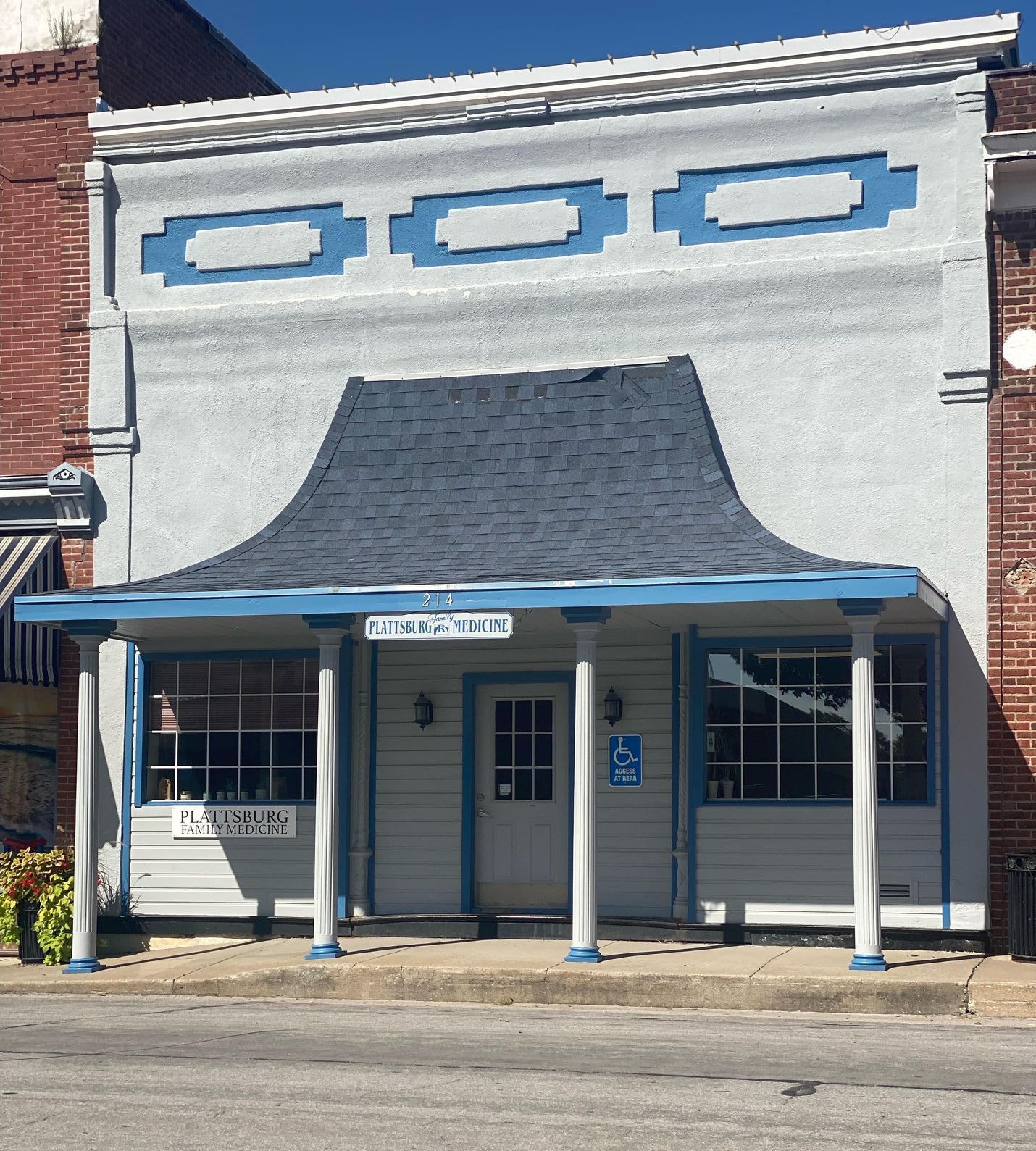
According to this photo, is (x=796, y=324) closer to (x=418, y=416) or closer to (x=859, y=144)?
(x=859, y=144)

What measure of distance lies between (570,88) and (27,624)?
7738mm

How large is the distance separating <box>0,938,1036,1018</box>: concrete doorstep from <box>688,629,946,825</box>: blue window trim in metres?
1.35

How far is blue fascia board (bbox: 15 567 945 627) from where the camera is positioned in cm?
1326

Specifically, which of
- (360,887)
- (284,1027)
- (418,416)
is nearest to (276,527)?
(418,416)

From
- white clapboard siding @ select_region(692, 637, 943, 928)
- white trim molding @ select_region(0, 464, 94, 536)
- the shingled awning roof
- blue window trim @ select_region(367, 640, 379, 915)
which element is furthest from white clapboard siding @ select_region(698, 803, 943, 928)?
white trim molding @ select_region(0, 464, 94, 536)

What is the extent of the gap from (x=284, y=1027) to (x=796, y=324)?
8.13m

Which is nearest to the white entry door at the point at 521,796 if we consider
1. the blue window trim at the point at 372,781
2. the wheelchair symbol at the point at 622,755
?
the wheelchair symbol at the point at 622,755

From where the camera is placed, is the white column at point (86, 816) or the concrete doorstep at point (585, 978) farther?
the white column at point (86, 816)

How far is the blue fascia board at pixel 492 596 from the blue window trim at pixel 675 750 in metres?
2.17

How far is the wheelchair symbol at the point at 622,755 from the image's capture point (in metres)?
16.0

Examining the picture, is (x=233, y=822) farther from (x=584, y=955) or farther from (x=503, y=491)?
(x=584, y=955)

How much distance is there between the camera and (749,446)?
15938 millimetres

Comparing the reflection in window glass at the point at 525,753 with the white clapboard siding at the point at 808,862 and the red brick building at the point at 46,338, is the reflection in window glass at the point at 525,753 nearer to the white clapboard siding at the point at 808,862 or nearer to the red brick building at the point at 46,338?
the white clapboard siding at the point at 808,862

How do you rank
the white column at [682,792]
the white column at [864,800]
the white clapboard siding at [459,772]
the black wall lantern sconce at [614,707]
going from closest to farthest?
the white column at [864,800]
the white column at [682,792]
the white clapboard siding at [459,772]
the black wall lantern sconce at [614,707]
